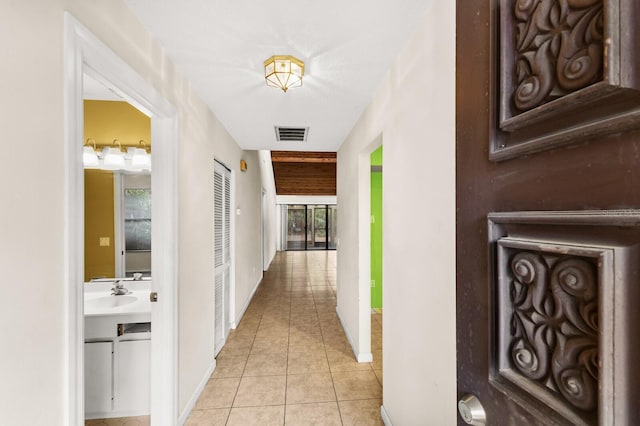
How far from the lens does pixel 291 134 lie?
3.21 meters

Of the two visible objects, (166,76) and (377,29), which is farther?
(166,76)

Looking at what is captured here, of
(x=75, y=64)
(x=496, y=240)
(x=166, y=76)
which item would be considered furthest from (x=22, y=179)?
(x=496, y=240)

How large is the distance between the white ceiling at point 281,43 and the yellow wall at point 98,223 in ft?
4.12

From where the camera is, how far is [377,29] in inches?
54.5

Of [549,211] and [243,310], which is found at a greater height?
[549,211]

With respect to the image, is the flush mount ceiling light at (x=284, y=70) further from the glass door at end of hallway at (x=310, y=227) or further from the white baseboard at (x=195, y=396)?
the glass door at end of hallway at (x=310, y=227)

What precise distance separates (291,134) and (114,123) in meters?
1.73

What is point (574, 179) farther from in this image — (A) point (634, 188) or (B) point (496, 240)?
(B) point (496, 240)

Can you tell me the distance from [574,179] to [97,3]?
166 cm

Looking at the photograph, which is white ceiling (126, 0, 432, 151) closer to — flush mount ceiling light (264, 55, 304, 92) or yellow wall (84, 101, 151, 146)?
flush mount ceiling light (264, 55, 304, 92)

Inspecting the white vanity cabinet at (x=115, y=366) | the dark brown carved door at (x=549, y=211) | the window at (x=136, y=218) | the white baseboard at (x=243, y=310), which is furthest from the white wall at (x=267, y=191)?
the dark brown carved door at (x=549, y=211)

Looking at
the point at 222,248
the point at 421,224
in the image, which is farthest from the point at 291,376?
the point at 421,224

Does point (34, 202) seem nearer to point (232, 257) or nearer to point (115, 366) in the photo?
point (115, 366)

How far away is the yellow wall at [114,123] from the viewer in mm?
2412
